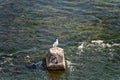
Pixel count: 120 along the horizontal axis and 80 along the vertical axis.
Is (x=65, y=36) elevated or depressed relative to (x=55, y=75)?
elevated

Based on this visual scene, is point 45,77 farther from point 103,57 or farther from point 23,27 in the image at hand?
point 23,27

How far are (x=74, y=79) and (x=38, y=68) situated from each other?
1752 mm

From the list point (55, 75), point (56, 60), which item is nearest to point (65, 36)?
point (56, 60)

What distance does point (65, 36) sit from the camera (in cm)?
2119

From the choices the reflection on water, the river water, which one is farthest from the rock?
the river water

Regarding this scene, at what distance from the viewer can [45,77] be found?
55.8 feet

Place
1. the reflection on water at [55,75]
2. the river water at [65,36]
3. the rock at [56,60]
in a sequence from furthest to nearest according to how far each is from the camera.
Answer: the river water at [65,36] < the rock at [56,60] < the reflection on water at [55,75]

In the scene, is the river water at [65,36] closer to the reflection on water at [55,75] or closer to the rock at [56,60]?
the reflection on water at [55,75]

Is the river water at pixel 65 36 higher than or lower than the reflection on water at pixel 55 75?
higher

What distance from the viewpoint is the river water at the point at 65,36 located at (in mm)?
17500

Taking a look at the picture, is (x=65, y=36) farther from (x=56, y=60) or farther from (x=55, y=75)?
(x=55, y=75)

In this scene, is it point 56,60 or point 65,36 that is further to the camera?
point 65,36

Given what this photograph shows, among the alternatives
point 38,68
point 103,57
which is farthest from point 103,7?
point 38,68

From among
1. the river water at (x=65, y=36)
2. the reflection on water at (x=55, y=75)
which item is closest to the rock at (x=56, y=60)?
the reflection on water at (x=55, y=75)
